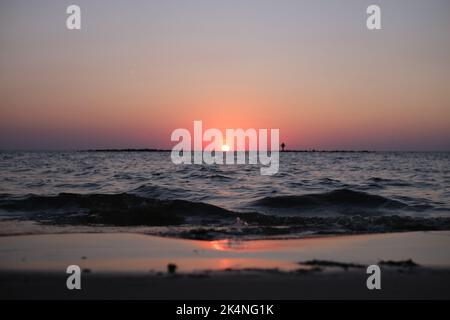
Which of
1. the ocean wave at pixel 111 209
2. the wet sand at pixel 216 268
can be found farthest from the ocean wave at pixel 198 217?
the wet sand at pixel 216 268

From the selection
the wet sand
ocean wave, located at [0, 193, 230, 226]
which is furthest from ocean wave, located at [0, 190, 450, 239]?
the wet sand

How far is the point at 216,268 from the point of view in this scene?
5.83m

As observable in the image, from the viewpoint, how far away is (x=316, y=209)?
1411 centimetres

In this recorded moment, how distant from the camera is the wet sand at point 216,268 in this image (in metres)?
4.90

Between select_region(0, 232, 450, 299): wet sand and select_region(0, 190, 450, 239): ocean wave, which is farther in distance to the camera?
select_region(0, 190, 450, 239): ocean wave

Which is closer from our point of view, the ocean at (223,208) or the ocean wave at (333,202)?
the ocean at (223,208)

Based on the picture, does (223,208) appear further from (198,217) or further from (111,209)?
(111,209)

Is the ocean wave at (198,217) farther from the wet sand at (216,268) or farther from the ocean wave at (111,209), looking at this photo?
the wet sand at (216,268)

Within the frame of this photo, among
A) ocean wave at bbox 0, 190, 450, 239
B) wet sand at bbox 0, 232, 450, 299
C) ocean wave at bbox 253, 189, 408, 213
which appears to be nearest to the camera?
wet sand at bbox 0, 232, 450, 299

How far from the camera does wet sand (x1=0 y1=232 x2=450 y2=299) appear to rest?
490 centimetres

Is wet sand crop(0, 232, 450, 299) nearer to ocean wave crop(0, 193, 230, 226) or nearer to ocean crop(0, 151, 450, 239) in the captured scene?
ocean crop(0, 151, 450, 239)
